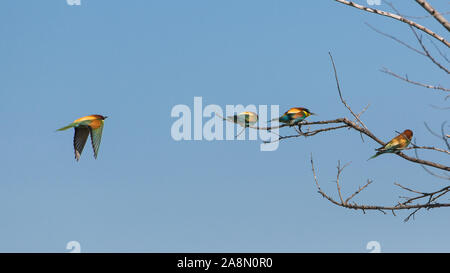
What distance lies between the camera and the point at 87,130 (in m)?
→ 6.30

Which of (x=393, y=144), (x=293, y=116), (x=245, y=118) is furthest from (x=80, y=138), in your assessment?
(x=393, y=144)

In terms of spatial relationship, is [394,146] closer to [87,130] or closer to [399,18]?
[399,18]

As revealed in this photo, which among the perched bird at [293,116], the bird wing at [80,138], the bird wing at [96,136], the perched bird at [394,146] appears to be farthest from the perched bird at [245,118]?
the bird wing at [80,138]

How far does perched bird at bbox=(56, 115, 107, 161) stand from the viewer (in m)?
6.17

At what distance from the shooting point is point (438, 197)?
515 cm

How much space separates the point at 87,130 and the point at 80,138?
135 mm

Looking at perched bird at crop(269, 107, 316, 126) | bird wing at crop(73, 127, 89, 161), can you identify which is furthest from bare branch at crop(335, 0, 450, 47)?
bird wing at crop(73, 127, 89, 161)

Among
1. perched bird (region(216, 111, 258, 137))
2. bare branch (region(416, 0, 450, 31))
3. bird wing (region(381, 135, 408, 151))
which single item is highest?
bare branch (region(416, 0, 450, 31))

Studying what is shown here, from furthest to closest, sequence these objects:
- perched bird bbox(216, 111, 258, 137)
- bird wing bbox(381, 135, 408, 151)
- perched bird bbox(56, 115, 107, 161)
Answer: perched bird bbox(56, 115, 107, 161) → perched bird bbox(216, 111, 258, 137) → bird wing bbox(381, 135, 408, 151)

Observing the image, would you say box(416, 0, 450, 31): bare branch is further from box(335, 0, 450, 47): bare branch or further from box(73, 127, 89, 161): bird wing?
box(73, 127, 89, 161): bird wing
